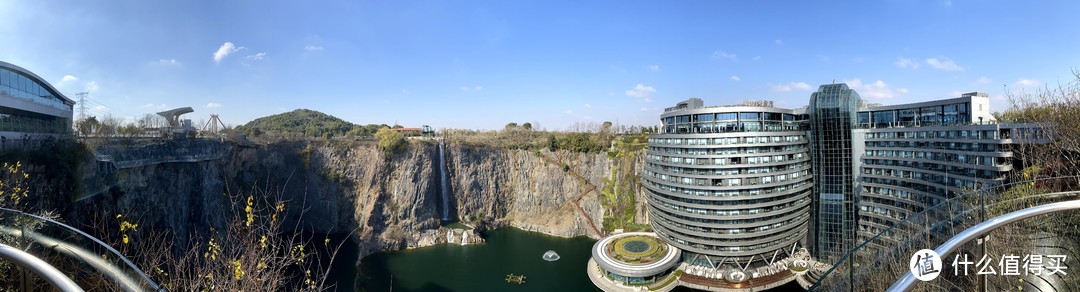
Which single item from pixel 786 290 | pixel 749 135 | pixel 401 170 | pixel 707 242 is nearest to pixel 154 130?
pixel 401 170

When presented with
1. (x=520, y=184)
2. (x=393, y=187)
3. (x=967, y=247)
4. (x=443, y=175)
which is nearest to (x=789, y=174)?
(x=967, y=247)

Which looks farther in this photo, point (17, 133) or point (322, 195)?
point (322, 195)

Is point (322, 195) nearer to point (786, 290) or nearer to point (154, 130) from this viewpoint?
point (154, 130)

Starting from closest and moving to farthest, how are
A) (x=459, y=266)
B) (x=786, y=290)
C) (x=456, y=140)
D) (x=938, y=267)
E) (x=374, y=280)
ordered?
(x=938, y=267) → (x=786, y=290) → (x=374, y=280) → (x=459, y=266) → (x=456, y=140)

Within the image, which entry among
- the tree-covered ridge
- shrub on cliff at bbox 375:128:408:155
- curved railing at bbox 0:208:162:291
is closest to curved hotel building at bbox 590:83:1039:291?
shrub on cliff at bbox 375:128:408:155

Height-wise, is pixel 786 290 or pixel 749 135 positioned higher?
pixel 749 135

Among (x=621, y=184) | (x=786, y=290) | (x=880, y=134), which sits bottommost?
(x=786, y=290)

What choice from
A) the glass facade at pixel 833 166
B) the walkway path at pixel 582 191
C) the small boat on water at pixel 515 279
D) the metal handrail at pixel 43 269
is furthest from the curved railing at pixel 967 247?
the walkway path at pixel 582 191
